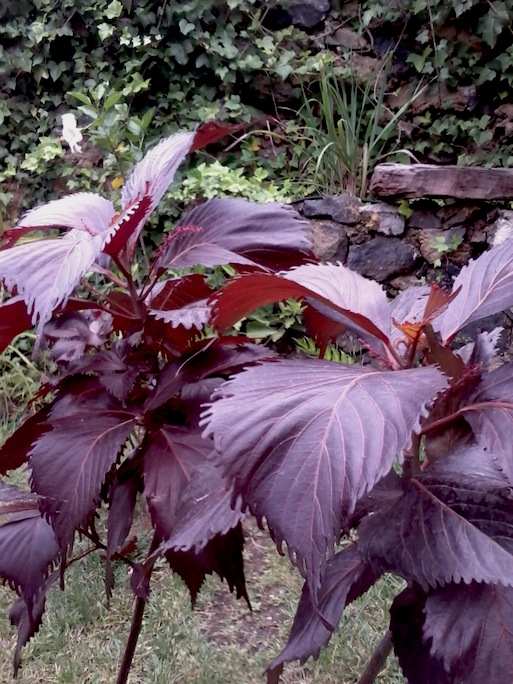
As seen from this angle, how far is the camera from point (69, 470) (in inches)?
26.1

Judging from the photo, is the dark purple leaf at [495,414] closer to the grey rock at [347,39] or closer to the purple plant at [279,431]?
the purple plant at [279,431]

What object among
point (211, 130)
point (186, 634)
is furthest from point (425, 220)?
point (211, 130)

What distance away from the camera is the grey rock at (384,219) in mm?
2869

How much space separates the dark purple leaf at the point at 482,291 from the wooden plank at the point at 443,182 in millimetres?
2202

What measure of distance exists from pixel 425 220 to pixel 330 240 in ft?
1.47

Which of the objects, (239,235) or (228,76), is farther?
(228,76)

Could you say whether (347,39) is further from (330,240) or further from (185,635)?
(185,635)

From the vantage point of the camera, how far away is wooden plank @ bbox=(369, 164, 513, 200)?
266 cm

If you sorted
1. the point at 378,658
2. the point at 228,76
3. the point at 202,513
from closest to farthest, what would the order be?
the point at 202,513
the point at 378,658
the point at 228,76

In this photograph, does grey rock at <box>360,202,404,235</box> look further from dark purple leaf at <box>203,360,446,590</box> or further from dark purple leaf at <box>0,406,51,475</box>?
Answer: dark purple leaf at <box>203,360,446,590</box>

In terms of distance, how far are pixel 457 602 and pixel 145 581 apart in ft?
1.34

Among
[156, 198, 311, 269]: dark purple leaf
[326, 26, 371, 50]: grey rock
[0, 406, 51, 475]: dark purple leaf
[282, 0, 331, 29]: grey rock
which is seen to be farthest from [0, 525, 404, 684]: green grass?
[282, 0, 331, 29]: grey rock

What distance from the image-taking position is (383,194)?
2.82 m

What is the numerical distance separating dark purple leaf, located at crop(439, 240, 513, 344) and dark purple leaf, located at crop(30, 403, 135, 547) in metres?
0.39
